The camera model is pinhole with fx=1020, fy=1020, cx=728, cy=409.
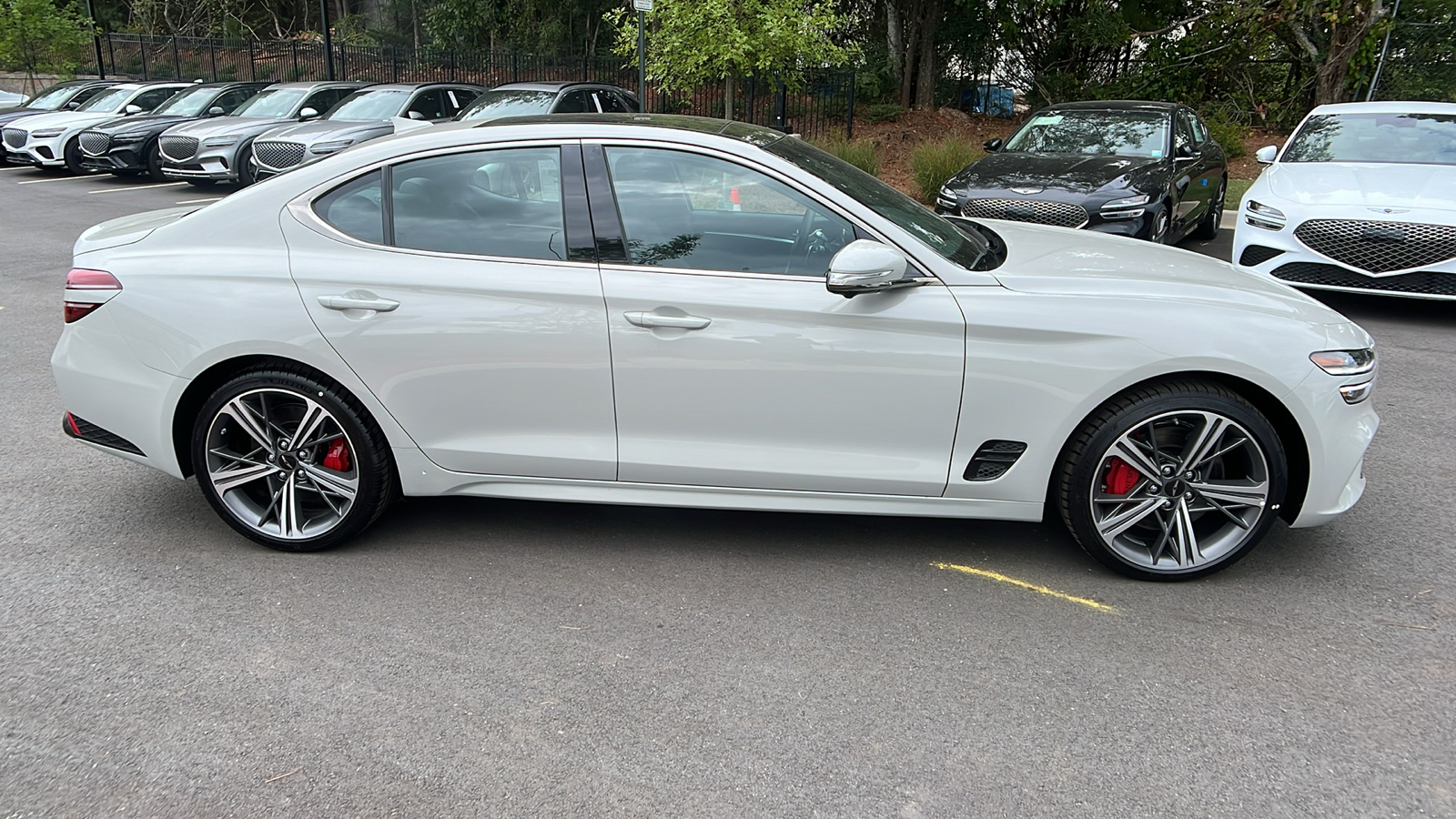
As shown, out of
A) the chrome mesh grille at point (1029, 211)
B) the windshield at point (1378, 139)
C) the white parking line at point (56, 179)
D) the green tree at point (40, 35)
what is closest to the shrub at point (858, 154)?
the chrome mesh grille at point (1029, 211)

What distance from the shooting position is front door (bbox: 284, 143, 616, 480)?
3.66 meters

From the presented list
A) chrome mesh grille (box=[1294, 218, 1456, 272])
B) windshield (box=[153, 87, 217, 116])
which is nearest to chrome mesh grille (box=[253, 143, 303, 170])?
windshield (box=[153, 87, 217, 116])

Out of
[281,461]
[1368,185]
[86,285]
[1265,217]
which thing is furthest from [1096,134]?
[86,285]

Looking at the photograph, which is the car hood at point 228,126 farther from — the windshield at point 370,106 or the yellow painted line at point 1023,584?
the yellow painted line at point 1023,584

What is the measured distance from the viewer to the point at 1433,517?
430cm

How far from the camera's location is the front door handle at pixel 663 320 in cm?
358

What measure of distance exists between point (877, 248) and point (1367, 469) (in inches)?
118

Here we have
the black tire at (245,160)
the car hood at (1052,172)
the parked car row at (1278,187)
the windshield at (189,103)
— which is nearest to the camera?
the parked car row at (1278,187)

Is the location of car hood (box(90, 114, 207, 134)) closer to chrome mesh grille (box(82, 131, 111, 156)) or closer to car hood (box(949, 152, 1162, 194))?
chrome mesh grille (box(82, 131, 111, 156))

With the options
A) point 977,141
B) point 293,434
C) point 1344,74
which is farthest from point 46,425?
point 1344,74

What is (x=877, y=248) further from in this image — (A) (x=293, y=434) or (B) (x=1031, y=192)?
(B) (x=1031, y=192)

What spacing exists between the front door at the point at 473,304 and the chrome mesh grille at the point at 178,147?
13511 millimetres

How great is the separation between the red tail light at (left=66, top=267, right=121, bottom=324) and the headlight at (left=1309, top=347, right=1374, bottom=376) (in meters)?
4.38

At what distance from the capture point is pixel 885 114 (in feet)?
68.1
